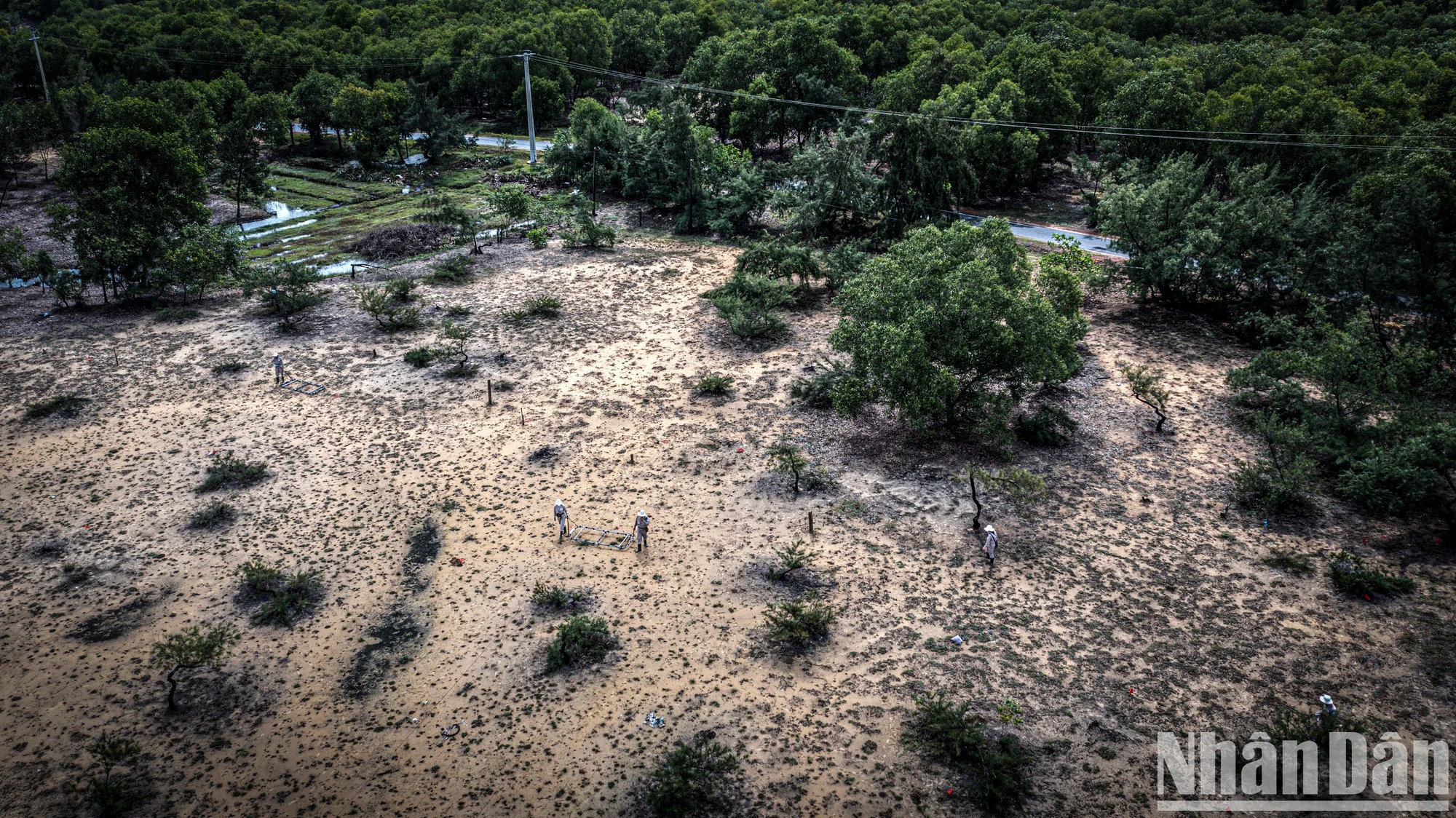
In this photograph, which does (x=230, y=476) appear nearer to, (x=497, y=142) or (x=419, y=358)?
(x=419, y=358)

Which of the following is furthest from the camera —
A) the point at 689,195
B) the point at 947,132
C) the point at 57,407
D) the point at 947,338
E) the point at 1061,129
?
the point at 1061,129

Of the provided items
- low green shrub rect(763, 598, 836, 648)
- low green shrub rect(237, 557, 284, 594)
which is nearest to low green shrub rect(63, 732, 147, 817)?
low green shrub rect(237, 557, 284, 594)

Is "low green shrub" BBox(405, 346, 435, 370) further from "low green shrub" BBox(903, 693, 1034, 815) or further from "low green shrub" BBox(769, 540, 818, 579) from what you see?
"low green shrub" BBox(903, 693, 1034, 815)

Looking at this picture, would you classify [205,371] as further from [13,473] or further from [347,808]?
[347,808]

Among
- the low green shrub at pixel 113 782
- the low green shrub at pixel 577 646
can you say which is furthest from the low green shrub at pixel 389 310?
the low green shrub at pixel 113 782

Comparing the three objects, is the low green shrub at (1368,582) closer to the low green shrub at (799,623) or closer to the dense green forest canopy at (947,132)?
the dense green forest canopy at (947,132)

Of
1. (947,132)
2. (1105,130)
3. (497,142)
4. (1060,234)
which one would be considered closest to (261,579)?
(947,132)
